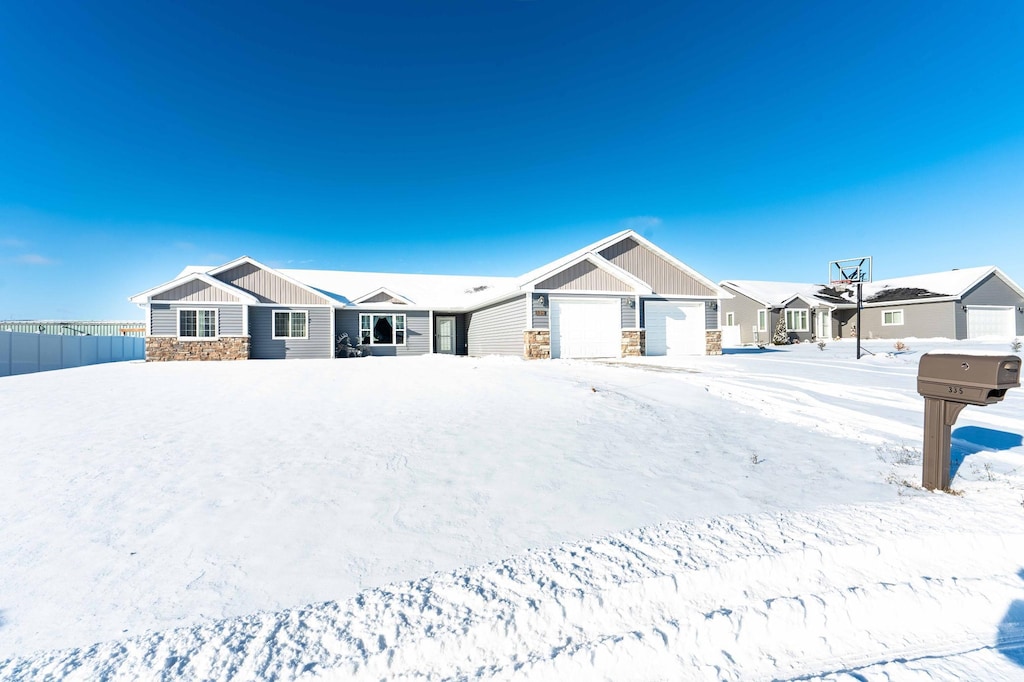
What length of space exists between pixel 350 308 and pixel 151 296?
23.2ft

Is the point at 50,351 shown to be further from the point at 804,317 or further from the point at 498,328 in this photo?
the point at 804,317

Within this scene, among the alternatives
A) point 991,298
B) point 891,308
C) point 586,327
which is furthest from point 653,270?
point 991,298

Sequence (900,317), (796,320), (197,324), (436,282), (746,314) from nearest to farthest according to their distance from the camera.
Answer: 1. (197,324)
2. (436,282)
3. (900,317)
4. (796,320)
5. (746,314)

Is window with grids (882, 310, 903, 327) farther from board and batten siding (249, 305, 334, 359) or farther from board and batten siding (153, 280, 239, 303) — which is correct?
board and batten siding (153, 280, 239, 303)

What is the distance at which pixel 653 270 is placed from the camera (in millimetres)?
19016

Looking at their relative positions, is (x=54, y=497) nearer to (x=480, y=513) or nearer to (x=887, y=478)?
(x=480, y=513)

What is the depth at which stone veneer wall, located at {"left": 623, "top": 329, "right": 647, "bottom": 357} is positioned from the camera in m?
17.6

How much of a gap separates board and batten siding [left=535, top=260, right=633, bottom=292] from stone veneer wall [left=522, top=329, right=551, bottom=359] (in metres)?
1.54

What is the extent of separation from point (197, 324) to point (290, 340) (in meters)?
3.32

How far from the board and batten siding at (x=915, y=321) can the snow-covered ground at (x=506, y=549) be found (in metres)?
25.6

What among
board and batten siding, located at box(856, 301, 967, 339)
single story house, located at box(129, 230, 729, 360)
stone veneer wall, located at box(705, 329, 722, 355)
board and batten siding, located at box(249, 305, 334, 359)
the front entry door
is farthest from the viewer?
board and batten siding, located at box(856, 301, 967, 339)

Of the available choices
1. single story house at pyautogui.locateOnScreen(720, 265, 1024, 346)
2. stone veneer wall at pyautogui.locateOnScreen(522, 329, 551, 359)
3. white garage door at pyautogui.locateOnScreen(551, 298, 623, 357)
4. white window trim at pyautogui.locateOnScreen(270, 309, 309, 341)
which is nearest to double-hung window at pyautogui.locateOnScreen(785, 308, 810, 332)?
single story house at pyautogui.locateOnScreen(720, 265, 1024, 346)

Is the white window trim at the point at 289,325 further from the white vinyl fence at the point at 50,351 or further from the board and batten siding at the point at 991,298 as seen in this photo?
the board and batten siding at the point at 991,298

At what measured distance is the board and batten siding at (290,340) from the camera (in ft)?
63.8
